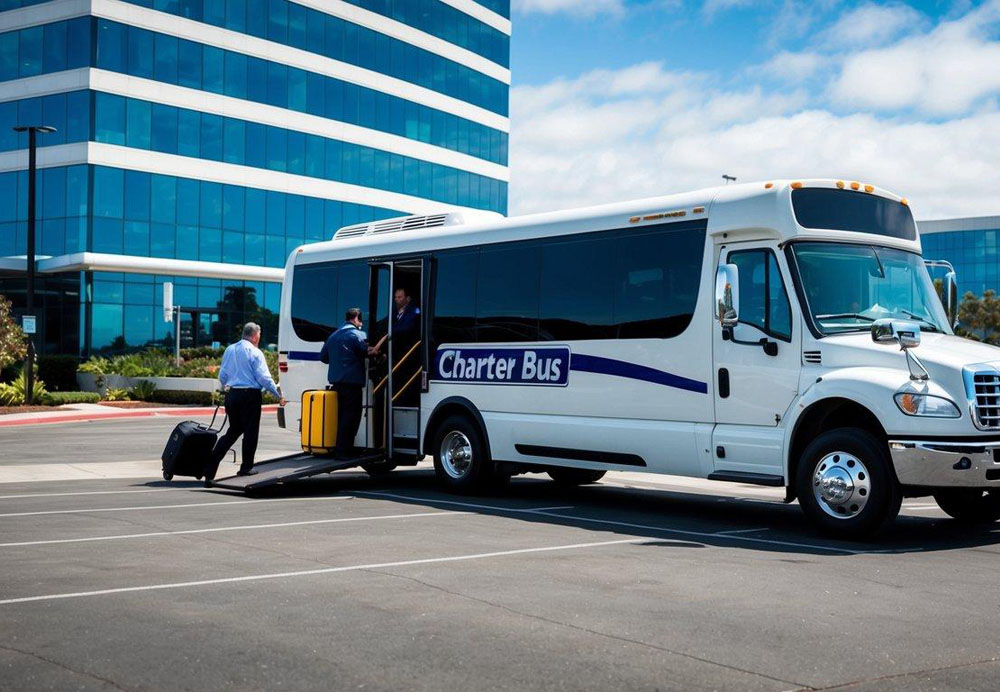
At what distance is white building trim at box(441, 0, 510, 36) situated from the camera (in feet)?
192

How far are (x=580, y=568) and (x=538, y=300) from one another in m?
5.33

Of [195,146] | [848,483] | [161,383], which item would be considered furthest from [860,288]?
[195,146]

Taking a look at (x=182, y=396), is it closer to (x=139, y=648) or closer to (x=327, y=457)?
(x=327, y=457)

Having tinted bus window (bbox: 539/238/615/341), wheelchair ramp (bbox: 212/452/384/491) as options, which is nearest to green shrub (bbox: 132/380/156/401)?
wheelchair ramp (bbox: 212/452/384/491)

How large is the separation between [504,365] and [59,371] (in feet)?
101

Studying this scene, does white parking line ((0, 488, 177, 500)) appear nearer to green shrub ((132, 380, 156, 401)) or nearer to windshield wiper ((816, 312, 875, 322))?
windshield wiper ((816, 312, 875, 322))

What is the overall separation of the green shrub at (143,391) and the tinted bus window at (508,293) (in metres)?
25.3

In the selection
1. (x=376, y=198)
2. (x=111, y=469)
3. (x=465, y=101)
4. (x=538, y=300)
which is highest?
(x=465, y=101)

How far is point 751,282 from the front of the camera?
10.9m

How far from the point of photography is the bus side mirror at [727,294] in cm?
1067

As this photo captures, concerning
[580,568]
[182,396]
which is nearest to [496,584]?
[580,568]

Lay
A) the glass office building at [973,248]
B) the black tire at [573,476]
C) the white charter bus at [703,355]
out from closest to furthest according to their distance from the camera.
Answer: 1. the white charter bus at [703,355]
2. the black tire at [573,476]
3. the glass office building at [973,248]

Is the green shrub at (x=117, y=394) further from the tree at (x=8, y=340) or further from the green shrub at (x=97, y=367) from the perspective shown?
the tree at (x=8, y=340)

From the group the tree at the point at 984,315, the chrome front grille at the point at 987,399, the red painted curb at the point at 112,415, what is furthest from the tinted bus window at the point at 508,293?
the tree at the point at 984,315
